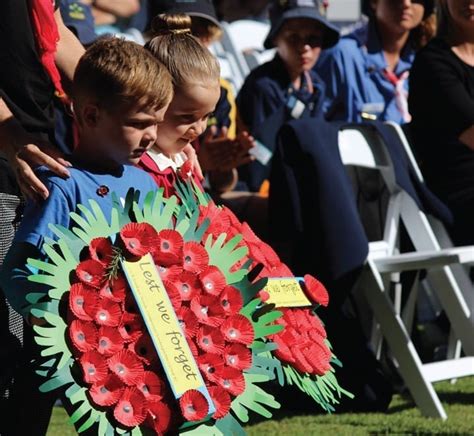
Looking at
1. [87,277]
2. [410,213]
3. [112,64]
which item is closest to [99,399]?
[87,277]

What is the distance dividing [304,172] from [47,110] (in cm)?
200

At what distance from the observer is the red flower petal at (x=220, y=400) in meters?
3.00

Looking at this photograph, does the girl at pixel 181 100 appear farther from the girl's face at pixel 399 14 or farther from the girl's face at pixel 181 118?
the girl's face at pixel 399 14

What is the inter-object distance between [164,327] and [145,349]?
6cm

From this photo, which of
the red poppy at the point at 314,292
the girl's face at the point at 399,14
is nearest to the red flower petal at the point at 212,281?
the red poppy at the point at 314,292

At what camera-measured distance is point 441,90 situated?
19.2 ft

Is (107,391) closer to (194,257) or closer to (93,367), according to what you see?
(93,367)

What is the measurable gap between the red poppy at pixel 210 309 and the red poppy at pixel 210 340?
2 cm

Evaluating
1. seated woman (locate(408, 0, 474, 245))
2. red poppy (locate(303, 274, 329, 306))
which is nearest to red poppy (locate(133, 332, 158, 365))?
red poppy (locate(303, 274, 329, 306))

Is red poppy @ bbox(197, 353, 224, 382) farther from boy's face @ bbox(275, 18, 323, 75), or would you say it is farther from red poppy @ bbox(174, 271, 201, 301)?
boy's face @ bbox(275, 18, 323, 75)

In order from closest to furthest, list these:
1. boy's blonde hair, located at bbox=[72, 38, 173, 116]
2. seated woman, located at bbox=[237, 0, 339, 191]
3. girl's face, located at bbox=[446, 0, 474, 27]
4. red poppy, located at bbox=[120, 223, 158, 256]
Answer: red poppy, located at bbox=[120, 223, 158, 256]
boy's blonde hair, located at bbox=[72, 38, 173, 116]
girl's face, located at bbox=[446, 0, 474, 27]
seated woman, located at bbox=[237, 0, 339, 191]

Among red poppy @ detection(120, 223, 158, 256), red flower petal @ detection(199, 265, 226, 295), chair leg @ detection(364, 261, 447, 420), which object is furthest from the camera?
chair leg @ detection(364, 261, 447, 420)

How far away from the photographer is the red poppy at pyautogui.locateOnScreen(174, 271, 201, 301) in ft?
10.0

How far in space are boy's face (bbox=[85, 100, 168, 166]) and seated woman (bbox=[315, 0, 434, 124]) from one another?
13.6ft
